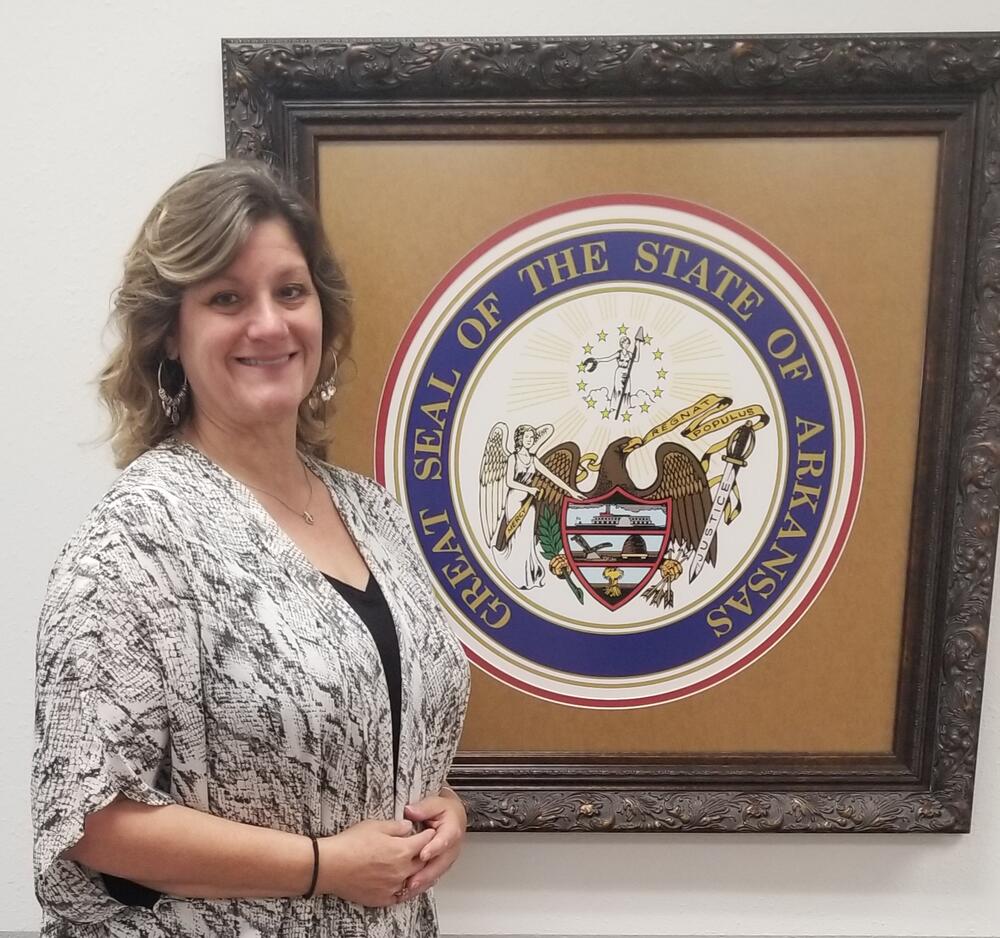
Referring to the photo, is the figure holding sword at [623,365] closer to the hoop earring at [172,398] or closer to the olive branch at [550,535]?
the olive branch at [550,535]

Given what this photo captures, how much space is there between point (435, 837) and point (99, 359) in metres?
0.74

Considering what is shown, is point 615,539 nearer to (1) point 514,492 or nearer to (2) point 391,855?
(1) point 514,492

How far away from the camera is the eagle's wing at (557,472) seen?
1.00 metres

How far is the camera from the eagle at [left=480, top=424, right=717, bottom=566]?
3.28ft

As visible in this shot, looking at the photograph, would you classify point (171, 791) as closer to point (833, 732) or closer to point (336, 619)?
point (336, 619)

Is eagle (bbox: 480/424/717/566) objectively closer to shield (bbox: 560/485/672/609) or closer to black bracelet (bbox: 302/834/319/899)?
shield (bbox: 560/485/672/609)

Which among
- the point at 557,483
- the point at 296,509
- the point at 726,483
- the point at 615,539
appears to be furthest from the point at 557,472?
the point at 296,509

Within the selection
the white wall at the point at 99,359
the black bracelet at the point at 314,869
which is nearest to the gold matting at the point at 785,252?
the white wall at the point at 99,359

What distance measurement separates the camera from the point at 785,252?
0.97 meters

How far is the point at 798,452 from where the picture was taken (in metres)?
1.00

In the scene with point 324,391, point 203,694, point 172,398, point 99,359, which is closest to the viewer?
point 203,694

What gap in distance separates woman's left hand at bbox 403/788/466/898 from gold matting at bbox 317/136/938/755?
0.71 ft

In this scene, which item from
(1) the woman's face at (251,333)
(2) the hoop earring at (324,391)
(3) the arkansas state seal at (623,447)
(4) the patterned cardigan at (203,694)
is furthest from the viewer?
(3) the arkansas state seal at (623,447)

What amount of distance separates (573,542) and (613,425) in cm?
17
